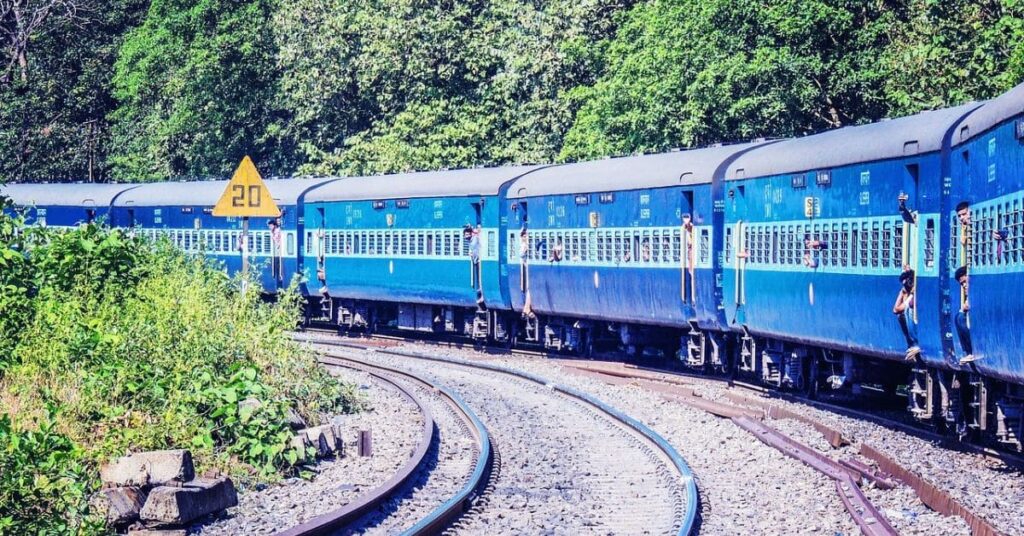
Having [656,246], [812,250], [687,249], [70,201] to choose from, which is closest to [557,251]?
[656,246]

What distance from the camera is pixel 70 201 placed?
136 ft

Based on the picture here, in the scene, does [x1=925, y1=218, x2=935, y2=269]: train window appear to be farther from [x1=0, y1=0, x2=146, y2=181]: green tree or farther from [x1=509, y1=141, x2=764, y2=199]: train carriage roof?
[x1=0, y1=0, x2=146, y2=181]: green tree

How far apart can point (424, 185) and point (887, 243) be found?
52.2ft

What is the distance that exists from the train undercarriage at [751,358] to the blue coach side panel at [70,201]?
7290mm

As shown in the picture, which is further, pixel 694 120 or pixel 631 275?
pixel 694 120

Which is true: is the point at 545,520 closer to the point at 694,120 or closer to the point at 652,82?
the point at 694,120

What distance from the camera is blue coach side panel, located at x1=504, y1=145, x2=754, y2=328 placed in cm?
2238

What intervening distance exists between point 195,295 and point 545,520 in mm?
8120

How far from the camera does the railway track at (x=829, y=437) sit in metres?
11.0

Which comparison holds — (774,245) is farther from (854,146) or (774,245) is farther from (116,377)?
(116,377)

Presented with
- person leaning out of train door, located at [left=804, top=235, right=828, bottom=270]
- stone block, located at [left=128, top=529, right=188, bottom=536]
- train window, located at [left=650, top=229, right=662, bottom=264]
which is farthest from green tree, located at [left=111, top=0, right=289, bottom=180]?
stone block, located at [left=128, top=529, right=188, bottom=536]

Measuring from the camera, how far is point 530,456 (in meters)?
14.8

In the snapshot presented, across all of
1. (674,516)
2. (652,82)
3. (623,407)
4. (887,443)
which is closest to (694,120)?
(652,82)

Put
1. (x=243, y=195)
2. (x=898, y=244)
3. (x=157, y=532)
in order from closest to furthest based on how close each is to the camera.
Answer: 1. (x=157, y=532)
2. (x=898, y=244)
3. (x=243, y=195)
